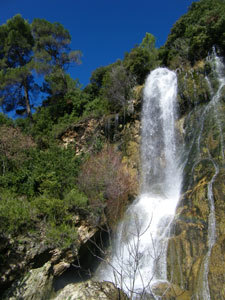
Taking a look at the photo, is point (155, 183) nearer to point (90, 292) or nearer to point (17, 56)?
point (90, 292)

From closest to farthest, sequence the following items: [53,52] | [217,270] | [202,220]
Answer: [217,270]
[202,220]
[53,52]

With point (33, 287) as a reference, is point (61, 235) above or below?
above

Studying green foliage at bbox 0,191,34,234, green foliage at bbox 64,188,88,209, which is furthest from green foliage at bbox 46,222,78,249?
green foliage at bbox 64,188,88,209

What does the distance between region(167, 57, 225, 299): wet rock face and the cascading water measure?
61 cm

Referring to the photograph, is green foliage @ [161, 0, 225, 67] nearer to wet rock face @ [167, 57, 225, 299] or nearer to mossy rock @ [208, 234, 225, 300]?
wet rock face @ [167, 57, 225, 299]

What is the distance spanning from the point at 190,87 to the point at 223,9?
638cm

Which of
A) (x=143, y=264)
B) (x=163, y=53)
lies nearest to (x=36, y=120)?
(x=163, y=53)

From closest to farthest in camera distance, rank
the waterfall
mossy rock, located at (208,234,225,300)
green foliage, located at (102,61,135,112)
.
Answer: mossy rock, located at (208,234,225,300)
the waterfall
green foliage, located at (102,61,135,112)

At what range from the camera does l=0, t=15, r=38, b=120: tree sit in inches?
776

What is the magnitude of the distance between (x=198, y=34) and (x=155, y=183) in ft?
36.7

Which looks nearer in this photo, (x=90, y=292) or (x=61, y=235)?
(x=90, y=292)

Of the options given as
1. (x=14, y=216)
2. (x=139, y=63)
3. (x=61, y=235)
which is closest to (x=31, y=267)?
(x=61, y=235)

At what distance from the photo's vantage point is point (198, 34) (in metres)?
16.5

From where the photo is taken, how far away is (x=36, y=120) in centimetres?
1994
